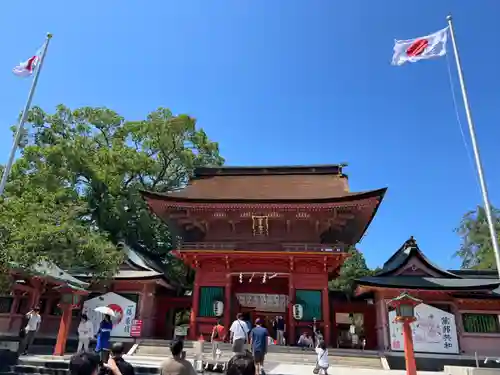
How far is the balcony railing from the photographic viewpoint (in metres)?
Result: 18.8

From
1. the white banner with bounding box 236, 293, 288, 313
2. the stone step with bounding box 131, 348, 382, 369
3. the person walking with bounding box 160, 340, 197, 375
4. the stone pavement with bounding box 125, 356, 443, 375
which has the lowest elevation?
the stone pavement with bounding box 125, 356, 443, 375

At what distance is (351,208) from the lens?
762 inches

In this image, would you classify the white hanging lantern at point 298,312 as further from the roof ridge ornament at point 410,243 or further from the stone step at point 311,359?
the roof ridge ornament at point 410,243

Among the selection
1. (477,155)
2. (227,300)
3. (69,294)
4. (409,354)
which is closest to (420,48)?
(477,155)

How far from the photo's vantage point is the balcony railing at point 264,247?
1885 centimetres

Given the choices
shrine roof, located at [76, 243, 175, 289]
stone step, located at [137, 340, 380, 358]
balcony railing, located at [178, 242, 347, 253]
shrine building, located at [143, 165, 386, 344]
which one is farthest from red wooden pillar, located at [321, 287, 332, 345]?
shrine roof, located at [76, 243, 175, 289]

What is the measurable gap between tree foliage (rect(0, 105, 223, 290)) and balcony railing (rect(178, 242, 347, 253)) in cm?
791

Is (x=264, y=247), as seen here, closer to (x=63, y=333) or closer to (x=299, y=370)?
(x=299, y=370)

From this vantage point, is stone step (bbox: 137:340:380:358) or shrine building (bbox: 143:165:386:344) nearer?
stone step (bbox: 137:340:380:358)

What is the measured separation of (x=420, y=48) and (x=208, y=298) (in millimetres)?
14410

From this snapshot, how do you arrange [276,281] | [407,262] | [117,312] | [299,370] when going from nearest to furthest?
[299,370] → [117,312] → [407,262] → [276,281]

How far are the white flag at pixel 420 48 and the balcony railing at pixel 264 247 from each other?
9.11 meters

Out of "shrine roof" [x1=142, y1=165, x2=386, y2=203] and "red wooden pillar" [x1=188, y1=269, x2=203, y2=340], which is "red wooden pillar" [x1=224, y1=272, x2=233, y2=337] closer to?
"red wooden pillar" [x1=188, y1=269, x2=203, y2=340]

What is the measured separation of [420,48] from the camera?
13094 millimetres
